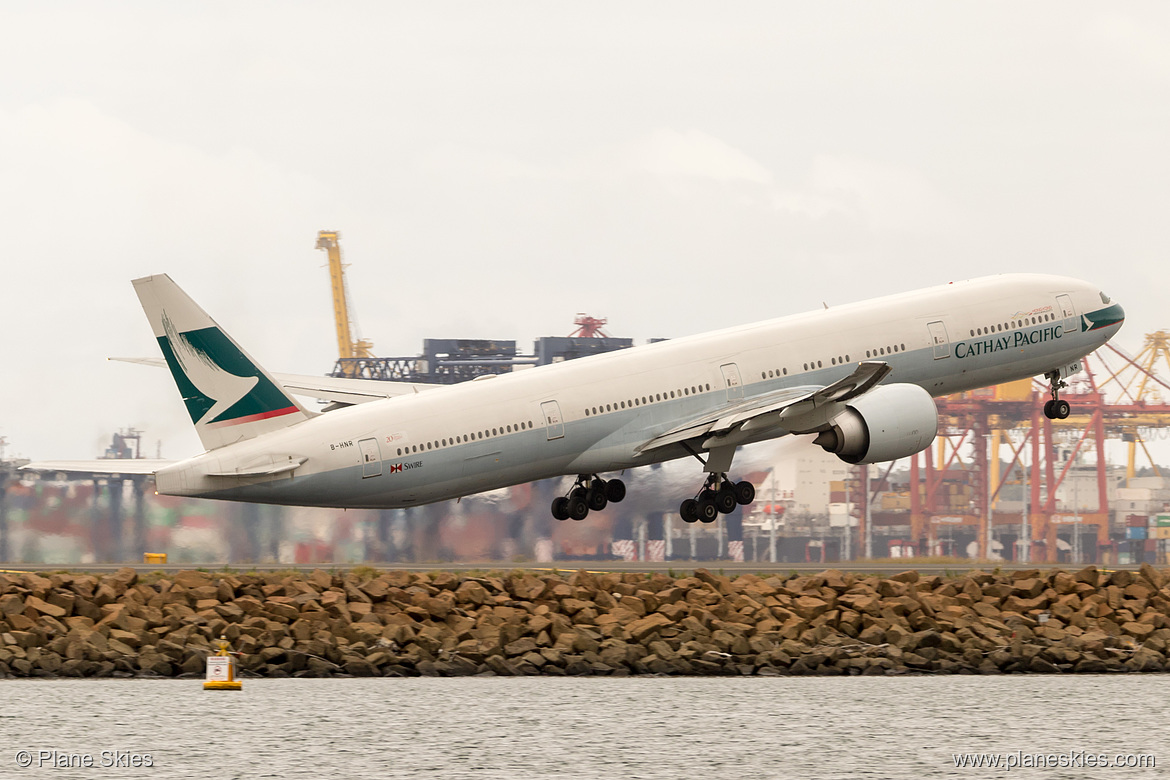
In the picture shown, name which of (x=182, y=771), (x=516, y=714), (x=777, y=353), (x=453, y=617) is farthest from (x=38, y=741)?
(x=777, y=353)

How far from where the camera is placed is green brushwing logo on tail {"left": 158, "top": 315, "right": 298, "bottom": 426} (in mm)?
39969

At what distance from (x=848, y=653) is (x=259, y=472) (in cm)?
1589

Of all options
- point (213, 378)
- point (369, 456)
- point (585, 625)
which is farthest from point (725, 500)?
point (213, 378)

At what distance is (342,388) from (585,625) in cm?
1720

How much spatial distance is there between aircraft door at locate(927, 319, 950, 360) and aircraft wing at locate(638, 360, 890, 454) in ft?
14.7

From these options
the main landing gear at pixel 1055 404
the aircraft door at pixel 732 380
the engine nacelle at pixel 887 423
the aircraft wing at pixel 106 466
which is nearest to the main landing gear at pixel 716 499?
the aircraft door at pixel 732 380

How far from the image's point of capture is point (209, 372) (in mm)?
40375

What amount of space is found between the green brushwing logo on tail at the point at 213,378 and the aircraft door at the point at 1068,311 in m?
27.2

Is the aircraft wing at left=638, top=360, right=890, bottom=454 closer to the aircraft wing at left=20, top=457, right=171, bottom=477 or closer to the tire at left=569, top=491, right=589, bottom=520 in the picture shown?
the tire at left=569, top=491, right=589, bottom=520

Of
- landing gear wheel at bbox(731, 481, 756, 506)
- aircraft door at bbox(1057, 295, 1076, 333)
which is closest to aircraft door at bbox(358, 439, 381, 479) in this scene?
landing gear wheel at bbox(731, 481, 756, 506)

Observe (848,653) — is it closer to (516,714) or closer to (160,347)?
(516,714)

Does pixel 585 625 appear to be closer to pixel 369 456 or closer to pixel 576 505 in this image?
pixel 369 456

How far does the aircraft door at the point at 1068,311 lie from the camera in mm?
52062

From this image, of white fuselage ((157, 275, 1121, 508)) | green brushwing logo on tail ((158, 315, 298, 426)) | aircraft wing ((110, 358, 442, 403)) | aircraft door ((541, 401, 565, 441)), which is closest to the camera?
green brushwing logo on tail ((158, 315, 298, 426))
